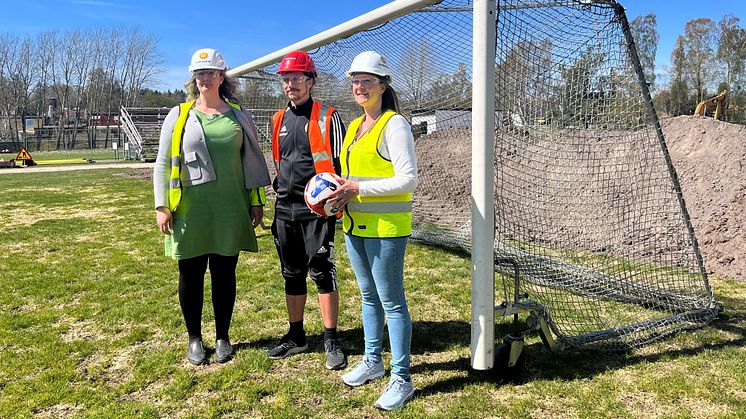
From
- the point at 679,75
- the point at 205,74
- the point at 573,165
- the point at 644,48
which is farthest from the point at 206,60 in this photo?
the point at 679,75

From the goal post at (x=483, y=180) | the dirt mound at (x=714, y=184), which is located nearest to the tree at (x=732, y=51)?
the dirt mound at (x=714, y=184)

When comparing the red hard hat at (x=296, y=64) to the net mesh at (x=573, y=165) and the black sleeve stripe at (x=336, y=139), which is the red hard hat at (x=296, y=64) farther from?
the net mesh at (x=573, y=165)

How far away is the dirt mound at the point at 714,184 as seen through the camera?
6078 millimetres

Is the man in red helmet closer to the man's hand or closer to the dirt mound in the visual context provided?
the man's hand

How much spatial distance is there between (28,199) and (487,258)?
40.4 ft

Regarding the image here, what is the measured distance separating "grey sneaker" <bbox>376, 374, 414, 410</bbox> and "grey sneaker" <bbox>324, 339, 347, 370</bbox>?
1.74ft

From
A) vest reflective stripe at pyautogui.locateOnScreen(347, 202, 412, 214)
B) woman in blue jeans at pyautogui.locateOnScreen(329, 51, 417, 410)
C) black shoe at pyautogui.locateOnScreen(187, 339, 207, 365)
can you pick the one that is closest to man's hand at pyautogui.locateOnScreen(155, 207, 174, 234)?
black shoe at pyautogui.locateOnScreen(187, 339, 207, 365)

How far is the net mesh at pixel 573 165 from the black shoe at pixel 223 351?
1.99 metres

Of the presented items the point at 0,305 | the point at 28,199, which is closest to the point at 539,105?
the point at 0,305

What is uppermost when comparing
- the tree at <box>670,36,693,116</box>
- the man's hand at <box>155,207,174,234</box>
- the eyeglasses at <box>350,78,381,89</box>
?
the tree at <box>670,36,693,116</box>

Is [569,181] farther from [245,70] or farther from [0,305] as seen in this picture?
[0,305]

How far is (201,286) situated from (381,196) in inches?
63.4

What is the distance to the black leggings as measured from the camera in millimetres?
3533

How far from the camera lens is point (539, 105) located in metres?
4.22
